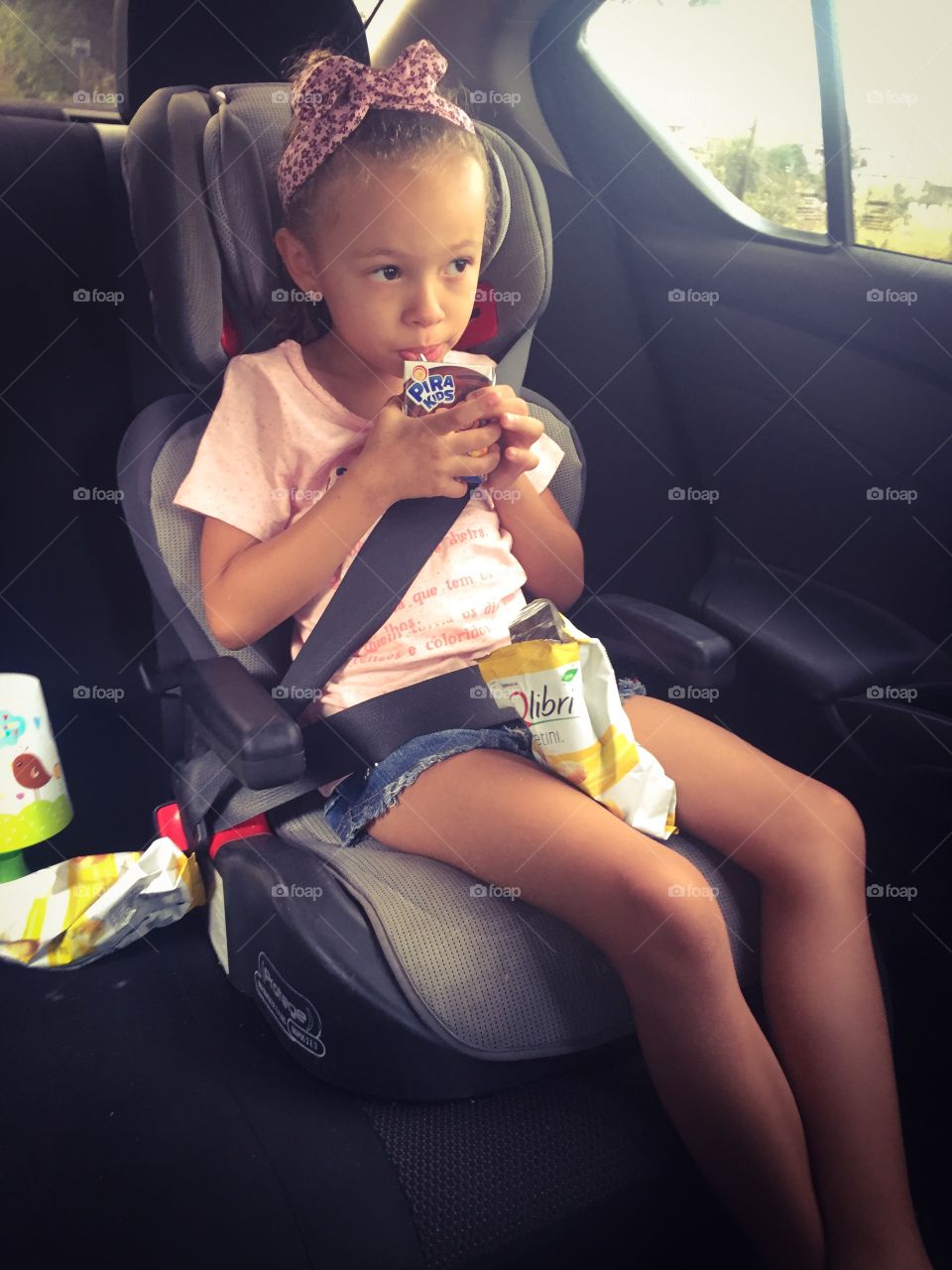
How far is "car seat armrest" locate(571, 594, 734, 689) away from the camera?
1.40 metres

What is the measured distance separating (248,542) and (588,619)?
53cm

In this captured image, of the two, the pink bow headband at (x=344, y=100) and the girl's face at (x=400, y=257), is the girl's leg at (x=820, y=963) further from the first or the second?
the pink bow headband at (x=344, y=100)

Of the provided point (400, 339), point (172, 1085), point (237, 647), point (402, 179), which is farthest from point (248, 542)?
point (172, 1085)

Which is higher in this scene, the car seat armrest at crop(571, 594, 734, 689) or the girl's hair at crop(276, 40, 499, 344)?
the girl's hair at crop(276, 40, 499, 344)

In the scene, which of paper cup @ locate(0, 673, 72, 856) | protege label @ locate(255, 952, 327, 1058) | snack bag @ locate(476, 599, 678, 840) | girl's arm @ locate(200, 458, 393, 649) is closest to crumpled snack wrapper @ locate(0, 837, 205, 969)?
paper cup @ locate(0, 673, 72, 856)

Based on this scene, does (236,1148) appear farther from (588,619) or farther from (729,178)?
(729,178)

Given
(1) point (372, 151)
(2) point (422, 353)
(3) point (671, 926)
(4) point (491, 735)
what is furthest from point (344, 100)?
(3) point (671, 926)

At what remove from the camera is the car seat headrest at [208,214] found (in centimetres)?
132

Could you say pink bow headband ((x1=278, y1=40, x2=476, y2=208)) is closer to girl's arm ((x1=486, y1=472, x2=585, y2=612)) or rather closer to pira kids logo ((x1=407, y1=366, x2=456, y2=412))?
pira kids logo ((x1=407, y1=366, x2=456, y2=412))

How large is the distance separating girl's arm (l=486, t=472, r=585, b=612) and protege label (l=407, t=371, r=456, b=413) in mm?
214

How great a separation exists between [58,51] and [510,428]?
3.52 feet

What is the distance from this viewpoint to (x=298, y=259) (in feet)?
4.44

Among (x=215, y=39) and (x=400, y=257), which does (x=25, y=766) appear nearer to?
(x=400, y=257)

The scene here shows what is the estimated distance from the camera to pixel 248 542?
1347 mm
